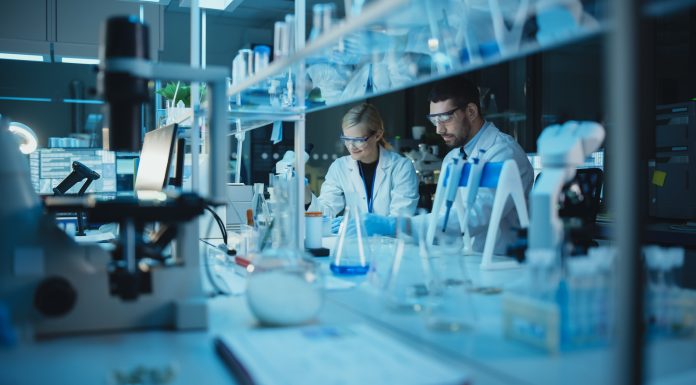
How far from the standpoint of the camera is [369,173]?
12.2ft

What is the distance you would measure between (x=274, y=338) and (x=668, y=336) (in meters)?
0.65

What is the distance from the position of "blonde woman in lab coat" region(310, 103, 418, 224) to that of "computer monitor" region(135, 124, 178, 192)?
1.44 metres

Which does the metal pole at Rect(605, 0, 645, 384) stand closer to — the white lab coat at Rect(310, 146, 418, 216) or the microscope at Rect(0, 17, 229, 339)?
the microscope at Rect(0, 17, 229, 339)

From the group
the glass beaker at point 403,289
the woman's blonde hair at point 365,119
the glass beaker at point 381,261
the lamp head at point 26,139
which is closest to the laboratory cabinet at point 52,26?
the lamp head at point 26,139

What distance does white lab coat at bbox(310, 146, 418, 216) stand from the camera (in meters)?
3.55

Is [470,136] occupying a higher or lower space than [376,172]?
higher

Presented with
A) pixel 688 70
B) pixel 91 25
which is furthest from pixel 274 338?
pixel 688 70

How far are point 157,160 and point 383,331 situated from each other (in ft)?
3.80

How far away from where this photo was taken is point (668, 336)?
3.18 ft

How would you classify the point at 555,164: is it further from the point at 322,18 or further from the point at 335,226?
the point at 335,226

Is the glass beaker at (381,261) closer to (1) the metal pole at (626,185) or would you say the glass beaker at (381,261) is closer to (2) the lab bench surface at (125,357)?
(2) the lab bench surface at (125,357)

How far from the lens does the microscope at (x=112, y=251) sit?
990mm

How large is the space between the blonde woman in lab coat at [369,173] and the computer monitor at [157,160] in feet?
4.72

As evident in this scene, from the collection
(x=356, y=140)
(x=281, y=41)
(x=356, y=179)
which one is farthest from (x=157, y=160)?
(x=356, y=179)
